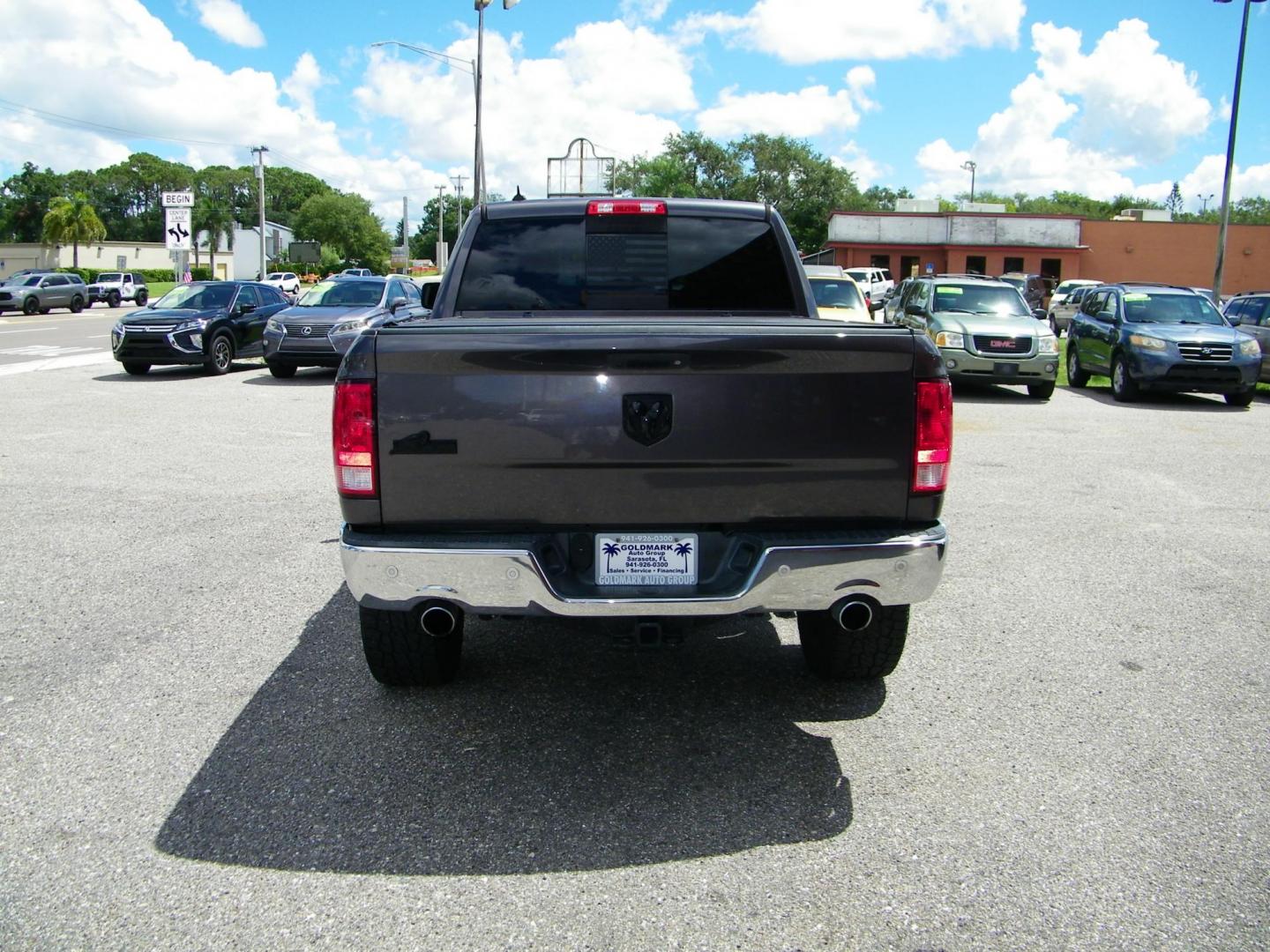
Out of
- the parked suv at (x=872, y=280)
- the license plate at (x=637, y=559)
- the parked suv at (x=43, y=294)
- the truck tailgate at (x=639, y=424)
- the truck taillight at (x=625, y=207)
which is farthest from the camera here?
the parked suv at (x=43, y=294)

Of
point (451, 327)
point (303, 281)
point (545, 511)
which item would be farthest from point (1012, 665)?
point (303, 281)

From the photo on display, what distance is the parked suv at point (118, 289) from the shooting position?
164 ft

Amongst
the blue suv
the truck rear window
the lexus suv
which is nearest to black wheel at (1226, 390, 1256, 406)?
the blue suv

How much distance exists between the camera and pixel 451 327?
11.2 feet

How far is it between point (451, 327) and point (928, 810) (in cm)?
219

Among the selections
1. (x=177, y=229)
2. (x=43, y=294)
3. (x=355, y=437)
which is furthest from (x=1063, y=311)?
(x=43, y=294)

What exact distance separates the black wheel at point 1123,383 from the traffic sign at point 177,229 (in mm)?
24746

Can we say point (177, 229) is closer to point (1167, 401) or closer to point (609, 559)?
point (1167, 401)

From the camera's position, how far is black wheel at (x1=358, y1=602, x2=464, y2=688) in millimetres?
4066

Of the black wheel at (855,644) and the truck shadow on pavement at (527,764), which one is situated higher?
the black wheel at (855,644)

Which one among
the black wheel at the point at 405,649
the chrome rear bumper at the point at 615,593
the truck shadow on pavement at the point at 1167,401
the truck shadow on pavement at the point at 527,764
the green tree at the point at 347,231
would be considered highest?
the green tree at the point at 347,231

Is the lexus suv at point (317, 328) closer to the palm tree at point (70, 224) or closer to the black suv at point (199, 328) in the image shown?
the black suv at point (199, 328)

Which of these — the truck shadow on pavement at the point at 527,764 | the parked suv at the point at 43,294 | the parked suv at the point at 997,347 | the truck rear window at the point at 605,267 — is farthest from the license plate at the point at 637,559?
the parked suv at the point at 43,294

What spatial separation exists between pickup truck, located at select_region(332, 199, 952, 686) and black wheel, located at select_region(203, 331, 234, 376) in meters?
16.3
